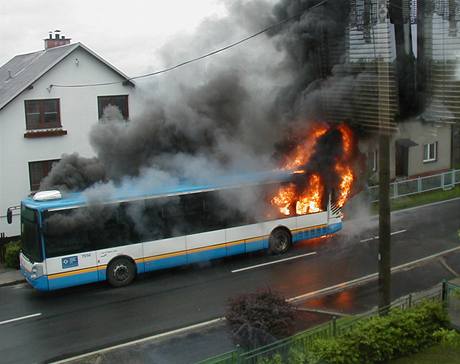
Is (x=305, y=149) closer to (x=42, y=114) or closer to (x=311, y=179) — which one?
(x=311, y=179)

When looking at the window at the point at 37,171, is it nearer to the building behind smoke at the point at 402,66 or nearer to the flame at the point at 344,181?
the flame at the point at 344,181

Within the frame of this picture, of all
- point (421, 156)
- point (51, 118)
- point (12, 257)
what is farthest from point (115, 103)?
point (421, 156)

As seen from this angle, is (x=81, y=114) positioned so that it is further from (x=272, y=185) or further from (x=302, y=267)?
(x=302, y=267)

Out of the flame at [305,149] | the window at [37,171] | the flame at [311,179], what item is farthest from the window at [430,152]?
the window at [37,171]

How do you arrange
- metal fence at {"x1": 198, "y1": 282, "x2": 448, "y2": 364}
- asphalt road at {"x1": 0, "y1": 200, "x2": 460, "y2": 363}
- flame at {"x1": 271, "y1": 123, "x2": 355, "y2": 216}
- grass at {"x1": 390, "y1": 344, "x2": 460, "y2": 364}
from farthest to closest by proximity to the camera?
flame at {"x1": 271, "y1": 123, "x2": 355, "y2": 216}, asphalt road at {"x1": 0, "y1": 200, "x2": 460, "y2": 363}, grass at {"x1": 390, "y1": 344, "x2": 460, "y2": 364}, metal fence at {"x1": 198, "y1": 282, "x2": 448, "y2": 364}

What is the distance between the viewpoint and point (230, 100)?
49.8 feet

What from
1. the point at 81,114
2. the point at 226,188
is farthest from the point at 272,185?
the point at 81,114

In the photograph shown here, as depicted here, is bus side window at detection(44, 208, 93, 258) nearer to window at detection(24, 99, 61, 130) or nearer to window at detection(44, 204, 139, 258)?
window at detection(44, 204, 139, 258)

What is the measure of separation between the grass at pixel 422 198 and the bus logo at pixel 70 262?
11.3 m

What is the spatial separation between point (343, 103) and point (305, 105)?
3.32 ft

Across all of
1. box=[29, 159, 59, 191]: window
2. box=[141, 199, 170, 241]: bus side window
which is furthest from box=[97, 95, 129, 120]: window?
box=[141, 199, 170, 241]: bus side window

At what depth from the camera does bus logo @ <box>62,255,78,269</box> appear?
480 inches

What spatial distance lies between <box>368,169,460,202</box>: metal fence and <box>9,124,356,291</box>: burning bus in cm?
500

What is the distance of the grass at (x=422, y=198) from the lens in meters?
20.3
